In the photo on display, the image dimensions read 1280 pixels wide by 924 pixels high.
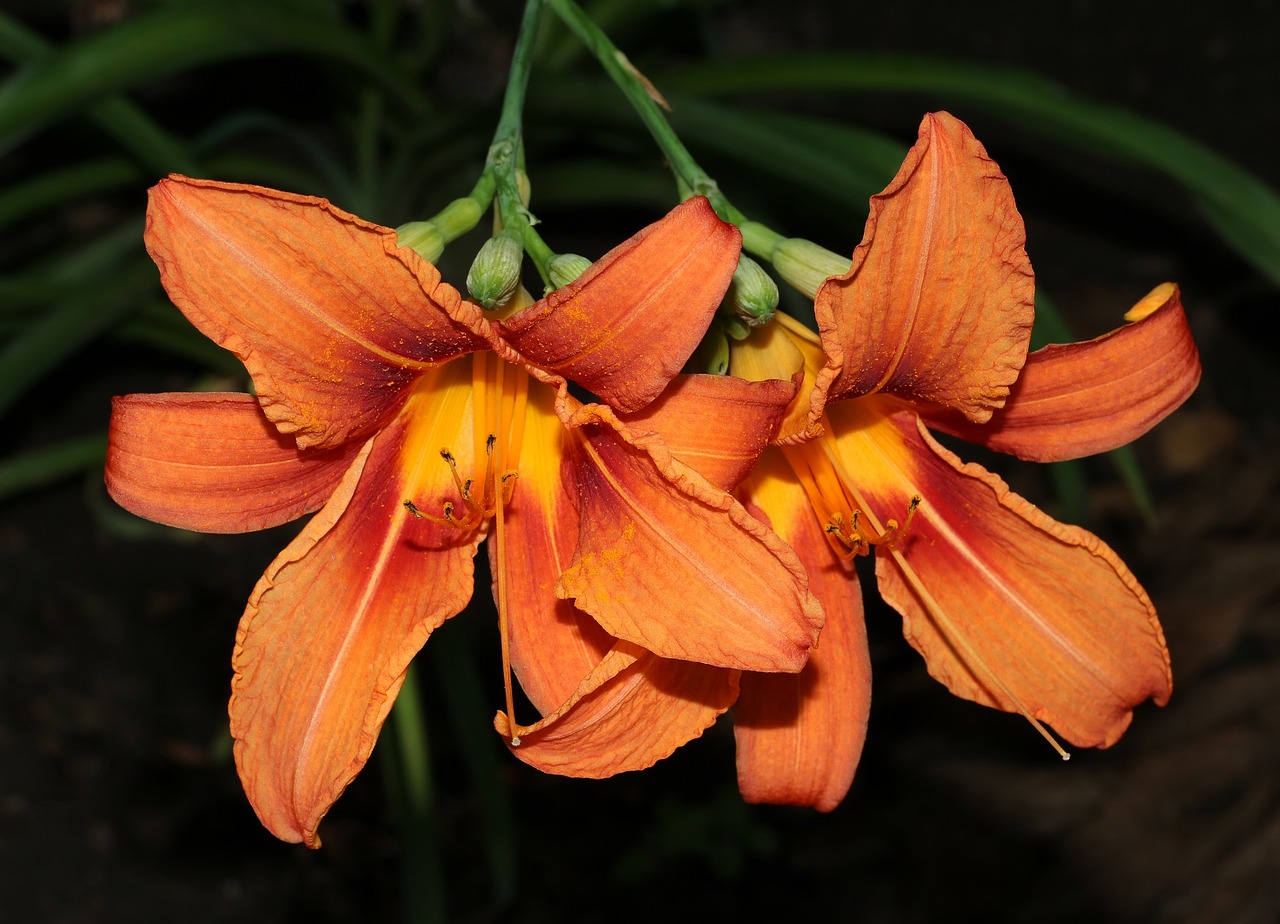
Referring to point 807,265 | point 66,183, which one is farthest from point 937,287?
point 66,183

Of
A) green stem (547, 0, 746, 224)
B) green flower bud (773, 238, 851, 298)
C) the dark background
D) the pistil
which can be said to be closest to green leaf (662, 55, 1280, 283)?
the dark background

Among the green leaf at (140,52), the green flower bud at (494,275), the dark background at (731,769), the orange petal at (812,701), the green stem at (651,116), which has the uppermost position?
the green stem at (651,116)

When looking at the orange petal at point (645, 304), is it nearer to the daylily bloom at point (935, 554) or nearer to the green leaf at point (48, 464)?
the daylily bloom at point (935, 554)

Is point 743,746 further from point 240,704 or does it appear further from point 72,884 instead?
point 72,884

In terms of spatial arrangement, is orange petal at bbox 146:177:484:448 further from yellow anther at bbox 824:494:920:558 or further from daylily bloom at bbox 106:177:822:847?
yellow anther at bbox 824:494:920:558

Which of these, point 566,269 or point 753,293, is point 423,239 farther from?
point 753,293

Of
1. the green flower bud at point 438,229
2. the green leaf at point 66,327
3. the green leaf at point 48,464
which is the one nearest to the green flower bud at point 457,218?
the green flower bud at point 438,229

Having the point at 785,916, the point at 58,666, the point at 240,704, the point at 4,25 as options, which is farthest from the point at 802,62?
the point at 58,666
